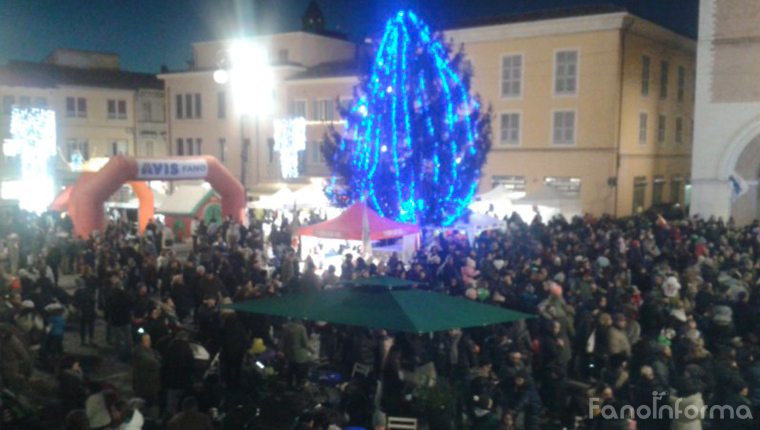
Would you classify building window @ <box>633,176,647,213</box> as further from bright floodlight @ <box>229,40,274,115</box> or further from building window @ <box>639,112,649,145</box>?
bright floodlight @ <box>229,40,274,115</box>

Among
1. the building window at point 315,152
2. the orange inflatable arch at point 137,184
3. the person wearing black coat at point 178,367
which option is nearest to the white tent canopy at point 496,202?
the orange inflatable arch at point 137,184

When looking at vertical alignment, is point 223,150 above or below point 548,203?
above

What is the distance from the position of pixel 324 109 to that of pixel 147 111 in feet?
56.2

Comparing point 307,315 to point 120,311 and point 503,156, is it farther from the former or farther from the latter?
point 503,156

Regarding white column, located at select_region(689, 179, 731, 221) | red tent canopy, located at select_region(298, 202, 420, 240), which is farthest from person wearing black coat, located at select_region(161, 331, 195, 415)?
white column, located at select_region(689, 179, 731, 221)

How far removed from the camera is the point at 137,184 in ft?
84.0

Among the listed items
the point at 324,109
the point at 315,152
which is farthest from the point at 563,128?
the point at 315,152

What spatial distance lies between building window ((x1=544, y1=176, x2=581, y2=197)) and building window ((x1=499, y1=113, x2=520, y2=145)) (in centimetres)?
232

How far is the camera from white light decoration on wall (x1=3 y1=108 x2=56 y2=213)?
29094 millimetres

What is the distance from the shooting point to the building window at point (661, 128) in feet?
109

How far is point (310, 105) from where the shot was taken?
120 feet

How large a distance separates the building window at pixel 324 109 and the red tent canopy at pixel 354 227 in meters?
19.5

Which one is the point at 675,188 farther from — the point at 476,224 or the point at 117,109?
the point at 117,109

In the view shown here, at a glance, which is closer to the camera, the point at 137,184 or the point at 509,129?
the point at 137,184
